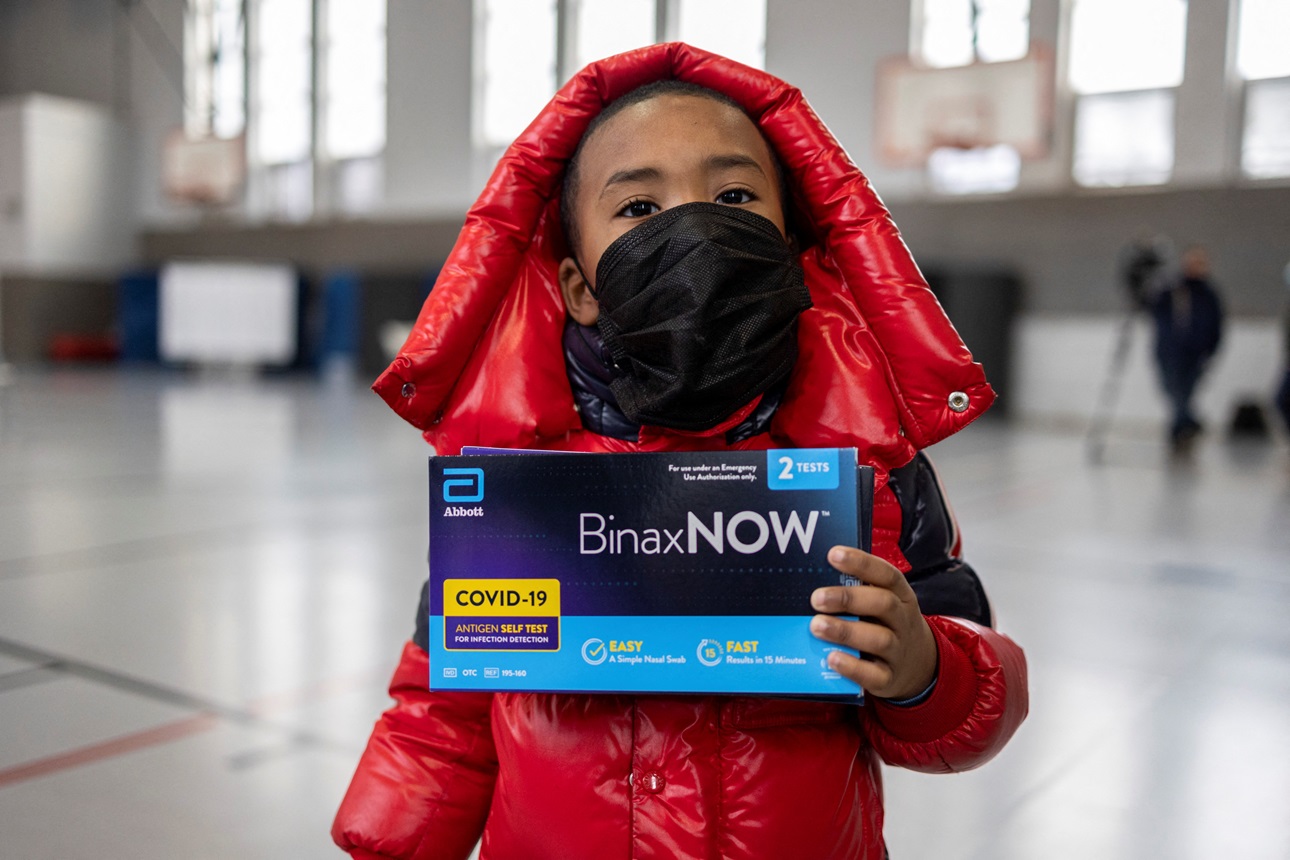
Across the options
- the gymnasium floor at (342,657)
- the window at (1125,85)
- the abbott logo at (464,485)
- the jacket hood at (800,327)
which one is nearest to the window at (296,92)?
the window at (1125,85)

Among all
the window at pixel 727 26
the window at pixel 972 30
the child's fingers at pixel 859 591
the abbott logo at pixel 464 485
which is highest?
the window at pixel 727 26

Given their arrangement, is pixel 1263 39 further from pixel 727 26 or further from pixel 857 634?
pixel 857 634

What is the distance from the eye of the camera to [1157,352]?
28.3 feet

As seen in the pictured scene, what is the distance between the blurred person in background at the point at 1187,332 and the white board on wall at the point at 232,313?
38.8 feet

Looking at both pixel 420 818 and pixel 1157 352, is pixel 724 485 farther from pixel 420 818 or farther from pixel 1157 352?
pixel 1157 352

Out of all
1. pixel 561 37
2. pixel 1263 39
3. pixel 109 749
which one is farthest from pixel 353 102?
pixel 109 749

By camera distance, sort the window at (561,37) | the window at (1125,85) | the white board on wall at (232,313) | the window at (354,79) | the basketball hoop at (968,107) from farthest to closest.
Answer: the white board on wall at (232,313) < the window at (354,79) < the window at (561,37) < the window at (1125,85) < the basketball hoop at (968,107)

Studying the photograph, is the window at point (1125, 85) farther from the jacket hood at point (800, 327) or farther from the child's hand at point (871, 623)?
the child's hand at point (871, 623)

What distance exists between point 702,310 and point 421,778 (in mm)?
577

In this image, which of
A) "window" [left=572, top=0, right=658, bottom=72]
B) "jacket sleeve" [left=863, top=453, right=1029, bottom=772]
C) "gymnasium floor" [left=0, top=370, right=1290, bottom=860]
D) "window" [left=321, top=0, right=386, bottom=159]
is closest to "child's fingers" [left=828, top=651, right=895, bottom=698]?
"jacket sleeve" [left=863, top=453, right=1029, bottom=772]

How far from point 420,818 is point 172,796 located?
1.09 metres

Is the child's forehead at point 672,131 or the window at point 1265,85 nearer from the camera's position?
the child's forehead at point 672,131

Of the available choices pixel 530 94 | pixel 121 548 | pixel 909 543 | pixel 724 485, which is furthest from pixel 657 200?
pixel 530 94

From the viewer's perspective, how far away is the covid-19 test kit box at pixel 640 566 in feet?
2.76
